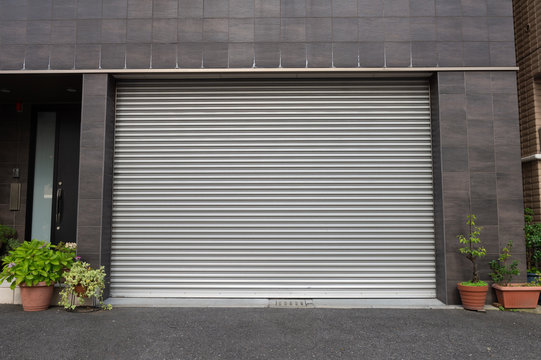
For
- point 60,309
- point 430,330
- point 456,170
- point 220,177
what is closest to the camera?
point 430,330

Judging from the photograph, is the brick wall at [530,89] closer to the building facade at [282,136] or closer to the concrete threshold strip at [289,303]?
the building facade at [282,136]

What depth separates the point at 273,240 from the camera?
19.5ft

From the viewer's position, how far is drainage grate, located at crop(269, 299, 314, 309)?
5.35 m

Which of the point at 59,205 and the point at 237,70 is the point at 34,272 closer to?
the point at 59,205

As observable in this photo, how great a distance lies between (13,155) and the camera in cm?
745

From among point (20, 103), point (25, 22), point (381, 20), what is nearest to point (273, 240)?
point (381, 20)

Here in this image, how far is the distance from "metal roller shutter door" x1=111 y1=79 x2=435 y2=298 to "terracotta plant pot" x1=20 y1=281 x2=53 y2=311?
0.98 m

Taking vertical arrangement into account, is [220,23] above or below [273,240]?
above

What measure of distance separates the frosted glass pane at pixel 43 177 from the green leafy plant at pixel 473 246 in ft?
24.6

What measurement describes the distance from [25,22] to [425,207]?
7.06 meters

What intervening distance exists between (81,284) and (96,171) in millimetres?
1677

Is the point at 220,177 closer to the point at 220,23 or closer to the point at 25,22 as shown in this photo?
the point at 220,23

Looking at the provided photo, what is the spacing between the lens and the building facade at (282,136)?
5684 mm

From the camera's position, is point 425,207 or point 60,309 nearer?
point 60,309
